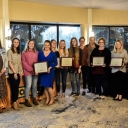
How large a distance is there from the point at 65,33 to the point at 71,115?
3.85m

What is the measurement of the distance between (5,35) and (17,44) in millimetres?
1836

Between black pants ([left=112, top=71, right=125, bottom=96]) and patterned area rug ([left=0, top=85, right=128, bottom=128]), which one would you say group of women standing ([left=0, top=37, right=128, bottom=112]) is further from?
patterned area rug ([left=0, top=85, right=128, bottom=128])

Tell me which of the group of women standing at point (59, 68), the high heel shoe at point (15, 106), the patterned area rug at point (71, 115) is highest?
the group of women standing at point (59, 68)

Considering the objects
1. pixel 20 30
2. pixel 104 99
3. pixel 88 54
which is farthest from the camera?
pixel 20 30

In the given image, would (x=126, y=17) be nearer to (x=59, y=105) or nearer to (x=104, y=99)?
(x=104, y=99)

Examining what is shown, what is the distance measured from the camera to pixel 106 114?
12.5ft

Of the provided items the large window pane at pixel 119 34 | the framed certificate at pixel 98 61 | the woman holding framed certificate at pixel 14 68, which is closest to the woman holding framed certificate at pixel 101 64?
the framed certificate at pixel 98 61

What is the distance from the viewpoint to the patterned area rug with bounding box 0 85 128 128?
11.0 ft

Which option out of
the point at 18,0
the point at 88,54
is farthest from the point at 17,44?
the point at 18,0

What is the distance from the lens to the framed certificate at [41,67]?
163 inches

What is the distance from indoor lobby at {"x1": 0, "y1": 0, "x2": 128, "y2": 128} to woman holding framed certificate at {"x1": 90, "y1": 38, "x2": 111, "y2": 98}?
0.63ft

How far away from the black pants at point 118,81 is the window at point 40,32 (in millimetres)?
2712

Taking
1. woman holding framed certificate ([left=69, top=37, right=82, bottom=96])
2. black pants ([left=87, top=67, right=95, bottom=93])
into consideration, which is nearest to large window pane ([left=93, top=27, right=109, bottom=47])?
black pants ([left=87, top=67, right=95, bottom=93])

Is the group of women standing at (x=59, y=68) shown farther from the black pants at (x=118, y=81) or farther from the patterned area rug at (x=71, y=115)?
the patterned area rug at (x=71, y=115)
